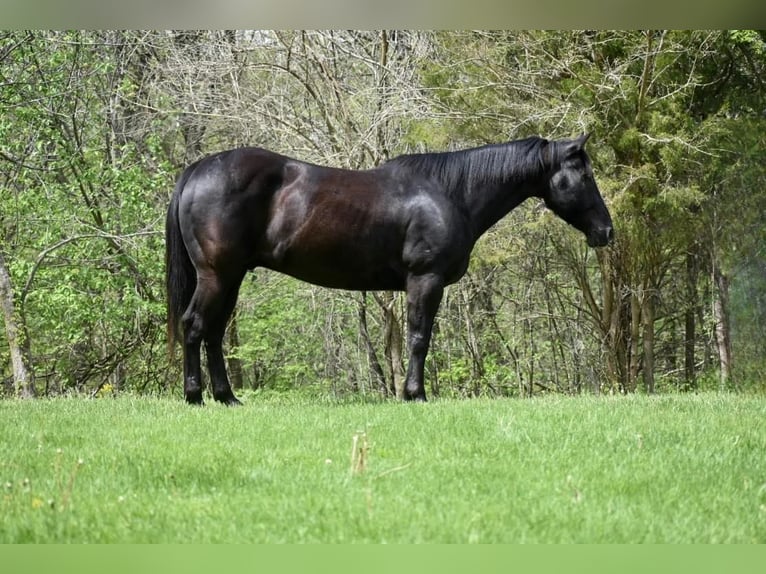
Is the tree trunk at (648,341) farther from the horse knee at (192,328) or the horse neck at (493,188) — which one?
the horse knee at (192,328)

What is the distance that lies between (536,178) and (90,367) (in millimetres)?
9752

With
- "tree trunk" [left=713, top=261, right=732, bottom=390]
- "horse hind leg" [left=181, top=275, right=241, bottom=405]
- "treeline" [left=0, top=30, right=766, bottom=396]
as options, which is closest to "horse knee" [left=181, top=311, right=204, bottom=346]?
"horse hind leg" [left=181, top=275, right=241, bottom=405]

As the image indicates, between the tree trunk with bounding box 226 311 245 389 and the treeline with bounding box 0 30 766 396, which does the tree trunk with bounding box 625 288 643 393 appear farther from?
the tree trunk with bounding box 226 311 245 389

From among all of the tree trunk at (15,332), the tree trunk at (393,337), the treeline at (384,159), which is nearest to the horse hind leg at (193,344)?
the treeline at (384,159)

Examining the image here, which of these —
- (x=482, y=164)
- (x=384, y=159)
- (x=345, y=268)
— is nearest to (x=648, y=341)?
(x=384, y=159)

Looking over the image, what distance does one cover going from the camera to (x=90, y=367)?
1469 centimetres

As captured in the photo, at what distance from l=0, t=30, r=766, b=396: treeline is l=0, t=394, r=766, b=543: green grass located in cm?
535

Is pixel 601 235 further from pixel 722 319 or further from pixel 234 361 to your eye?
pixel 234 361

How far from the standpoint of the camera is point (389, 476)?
4078mm

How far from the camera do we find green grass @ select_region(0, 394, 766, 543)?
319cm

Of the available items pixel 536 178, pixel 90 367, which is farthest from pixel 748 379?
pixel 90 367

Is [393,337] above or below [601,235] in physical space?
below

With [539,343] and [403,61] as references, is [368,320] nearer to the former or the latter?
[539,343]

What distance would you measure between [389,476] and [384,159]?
30.4 feet
